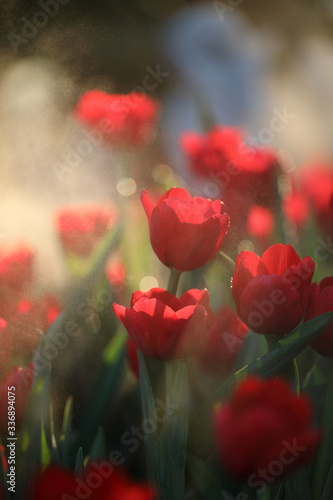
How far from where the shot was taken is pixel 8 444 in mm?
288

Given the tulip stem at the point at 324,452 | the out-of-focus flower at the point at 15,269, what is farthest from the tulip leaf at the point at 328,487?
the out-of-focus flower at the point at 15,269

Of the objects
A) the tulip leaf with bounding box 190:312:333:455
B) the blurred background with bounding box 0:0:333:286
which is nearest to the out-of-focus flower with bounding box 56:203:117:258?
the blurred background with bounding box 0:0:333:286

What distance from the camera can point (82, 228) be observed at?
1.07 feet

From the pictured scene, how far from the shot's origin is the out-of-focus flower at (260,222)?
34 cm

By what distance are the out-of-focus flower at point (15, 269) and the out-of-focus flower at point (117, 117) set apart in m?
0.10

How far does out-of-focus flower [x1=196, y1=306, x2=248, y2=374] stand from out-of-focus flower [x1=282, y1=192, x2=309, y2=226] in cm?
10

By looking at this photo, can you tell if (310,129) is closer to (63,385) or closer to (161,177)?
(161,177)

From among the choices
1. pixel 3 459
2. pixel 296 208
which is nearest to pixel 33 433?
pixel 3 459

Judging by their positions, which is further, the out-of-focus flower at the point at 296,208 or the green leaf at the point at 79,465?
the out-of-focus flower at the point at 296,208

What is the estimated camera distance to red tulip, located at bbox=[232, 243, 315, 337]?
0.81 feet

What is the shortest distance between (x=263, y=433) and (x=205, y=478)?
6cm

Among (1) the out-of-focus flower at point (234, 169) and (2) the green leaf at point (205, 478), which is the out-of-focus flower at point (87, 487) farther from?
(1) the out-of-focus flower at point (234, 169)

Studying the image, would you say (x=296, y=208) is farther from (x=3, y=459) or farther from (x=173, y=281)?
(x=3, y=459)

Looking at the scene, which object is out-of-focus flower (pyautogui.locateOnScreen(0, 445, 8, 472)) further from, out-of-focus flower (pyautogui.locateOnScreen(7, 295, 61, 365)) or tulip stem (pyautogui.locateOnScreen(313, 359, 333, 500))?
tulip stem (pyautogui.locateOnScreen(313, 359, 333, 500))
